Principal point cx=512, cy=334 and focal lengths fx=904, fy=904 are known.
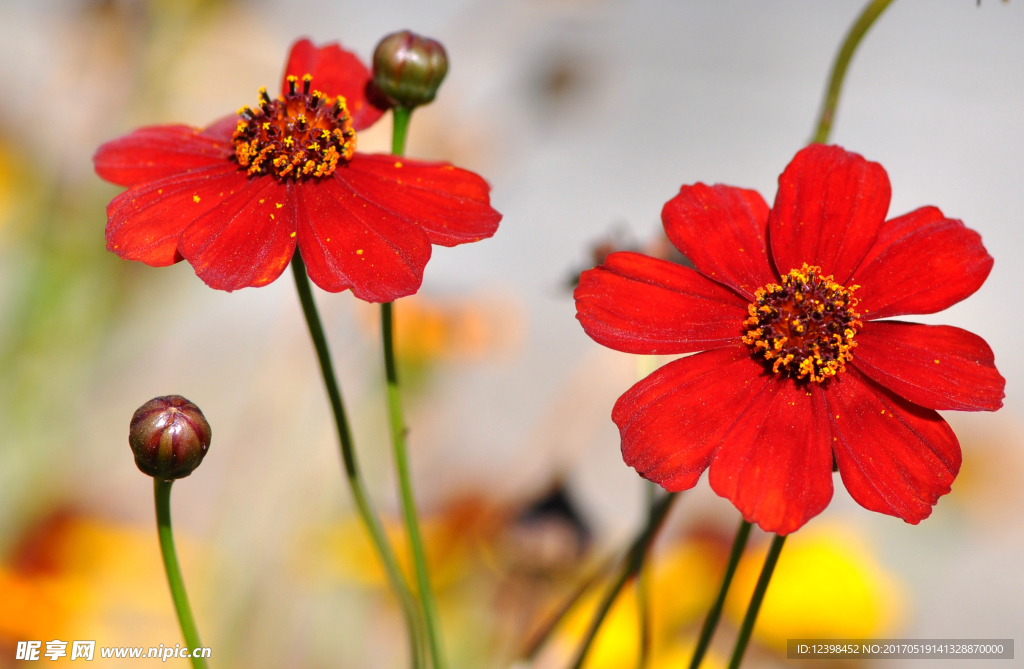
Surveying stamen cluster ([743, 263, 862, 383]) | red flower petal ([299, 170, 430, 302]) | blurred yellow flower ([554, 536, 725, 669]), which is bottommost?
blurred yellow flower ([554, 536, 725, 669])

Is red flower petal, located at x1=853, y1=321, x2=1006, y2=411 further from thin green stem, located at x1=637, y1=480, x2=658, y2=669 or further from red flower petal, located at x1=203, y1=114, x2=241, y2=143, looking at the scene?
red flower petal, located at x1=203, y1=114, x2=241, y2=143

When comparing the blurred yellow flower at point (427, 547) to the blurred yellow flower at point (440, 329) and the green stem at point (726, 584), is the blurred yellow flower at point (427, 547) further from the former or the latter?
the green stem at point (726, 584)

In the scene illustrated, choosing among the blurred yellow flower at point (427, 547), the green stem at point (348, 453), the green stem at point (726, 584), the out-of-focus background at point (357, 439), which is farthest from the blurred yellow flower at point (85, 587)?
the green stem at point (726, 584)

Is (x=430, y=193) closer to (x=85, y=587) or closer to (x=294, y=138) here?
(x=294, y=138)

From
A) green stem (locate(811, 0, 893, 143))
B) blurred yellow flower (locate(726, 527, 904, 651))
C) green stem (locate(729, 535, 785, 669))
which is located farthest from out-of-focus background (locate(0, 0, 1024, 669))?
green stem (locate(729, 535, 785, 669))

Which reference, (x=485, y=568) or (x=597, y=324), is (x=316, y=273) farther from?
(x=485, y=568)

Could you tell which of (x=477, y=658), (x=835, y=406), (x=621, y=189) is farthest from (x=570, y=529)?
(x=621, y=189)
